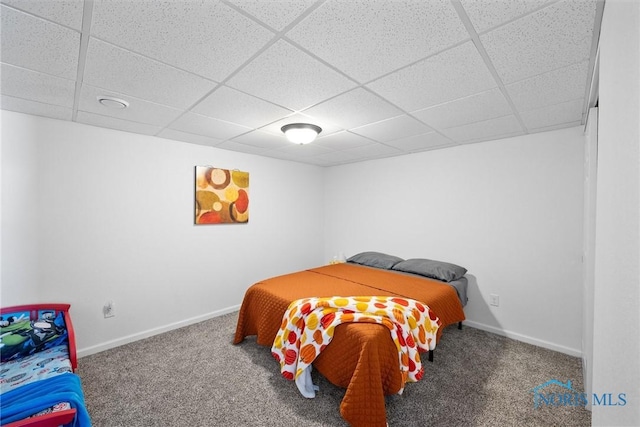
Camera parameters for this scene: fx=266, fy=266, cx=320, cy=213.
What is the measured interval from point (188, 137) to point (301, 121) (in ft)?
4.65

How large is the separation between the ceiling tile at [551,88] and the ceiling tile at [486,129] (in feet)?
1.11

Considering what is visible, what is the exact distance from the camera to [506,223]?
2.94 metres

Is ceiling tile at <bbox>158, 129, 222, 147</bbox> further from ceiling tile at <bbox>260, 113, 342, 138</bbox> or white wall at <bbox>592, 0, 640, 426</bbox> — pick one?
white wall at <bbox>592, 0, 640, 426</bbox>

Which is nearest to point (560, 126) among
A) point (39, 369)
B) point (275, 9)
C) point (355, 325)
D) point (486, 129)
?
point (486, 129)

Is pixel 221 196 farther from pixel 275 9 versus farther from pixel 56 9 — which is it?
pixel 275 9

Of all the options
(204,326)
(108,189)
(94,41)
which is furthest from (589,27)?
(204,326)

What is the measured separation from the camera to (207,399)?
1949 millimetres

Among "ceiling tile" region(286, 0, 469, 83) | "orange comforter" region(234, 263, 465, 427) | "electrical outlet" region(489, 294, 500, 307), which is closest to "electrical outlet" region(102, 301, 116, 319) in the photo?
"orange comforter" region(234, 263, 465, 427)

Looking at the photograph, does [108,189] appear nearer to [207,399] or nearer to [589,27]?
[207,399]

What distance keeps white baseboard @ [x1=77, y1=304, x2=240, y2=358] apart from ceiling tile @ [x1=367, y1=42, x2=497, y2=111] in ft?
10.6

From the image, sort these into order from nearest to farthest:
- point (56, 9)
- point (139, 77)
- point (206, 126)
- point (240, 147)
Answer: point (56, 9) → point (139, 77) → point (206, 126) → point (240, 147)

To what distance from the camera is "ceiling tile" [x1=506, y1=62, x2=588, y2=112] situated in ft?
5.17

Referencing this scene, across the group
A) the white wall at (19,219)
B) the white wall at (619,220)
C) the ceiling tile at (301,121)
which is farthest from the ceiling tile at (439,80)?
the white wall at (19,219)

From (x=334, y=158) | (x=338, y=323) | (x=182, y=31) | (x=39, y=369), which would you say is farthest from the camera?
(x=334, y=158)
